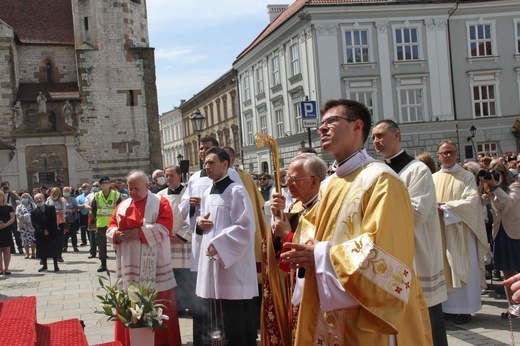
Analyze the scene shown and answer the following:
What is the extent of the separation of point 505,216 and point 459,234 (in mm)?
1222

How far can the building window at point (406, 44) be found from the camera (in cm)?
3300

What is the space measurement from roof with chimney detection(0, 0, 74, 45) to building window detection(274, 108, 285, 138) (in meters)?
13.5

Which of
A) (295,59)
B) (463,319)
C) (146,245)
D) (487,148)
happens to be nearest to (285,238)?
(146,245)

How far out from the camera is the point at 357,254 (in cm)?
310

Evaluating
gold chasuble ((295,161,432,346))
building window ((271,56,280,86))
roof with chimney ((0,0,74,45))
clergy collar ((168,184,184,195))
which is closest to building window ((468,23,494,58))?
building window ((271,56,280,86))

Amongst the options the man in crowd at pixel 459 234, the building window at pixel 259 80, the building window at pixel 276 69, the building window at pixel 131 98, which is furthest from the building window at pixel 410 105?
the man in crowd at pixel 459 234

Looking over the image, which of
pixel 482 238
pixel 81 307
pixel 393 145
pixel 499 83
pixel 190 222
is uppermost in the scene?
pixel 499 83

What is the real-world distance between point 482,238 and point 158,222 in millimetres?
4026

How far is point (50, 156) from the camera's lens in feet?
109

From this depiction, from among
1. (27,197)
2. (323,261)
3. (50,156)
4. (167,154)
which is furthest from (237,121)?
(323,261)

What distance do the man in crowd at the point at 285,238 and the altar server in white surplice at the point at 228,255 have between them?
0.75 m

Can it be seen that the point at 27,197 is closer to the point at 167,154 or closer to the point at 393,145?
the point at 393,145

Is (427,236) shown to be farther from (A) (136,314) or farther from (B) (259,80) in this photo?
(B) (259,80)

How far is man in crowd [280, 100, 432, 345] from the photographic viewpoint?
10.1 feet
